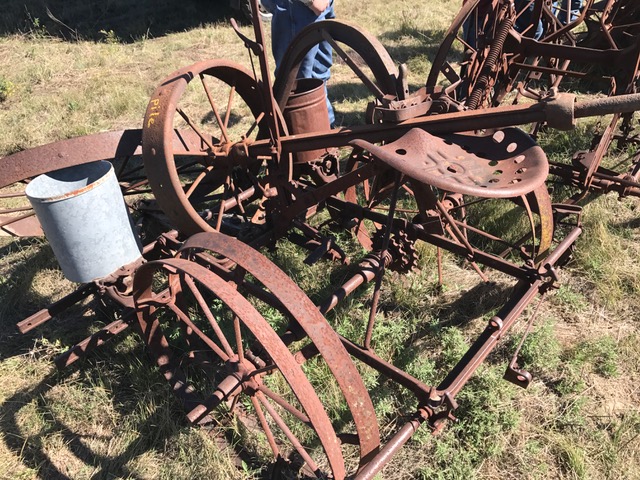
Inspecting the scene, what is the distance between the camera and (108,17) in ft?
29.9

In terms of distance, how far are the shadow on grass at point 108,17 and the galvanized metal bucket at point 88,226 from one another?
6.20m

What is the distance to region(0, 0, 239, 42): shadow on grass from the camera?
819 cm

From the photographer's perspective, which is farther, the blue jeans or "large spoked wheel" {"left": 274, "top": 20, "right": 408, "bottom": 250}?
the blue jeans

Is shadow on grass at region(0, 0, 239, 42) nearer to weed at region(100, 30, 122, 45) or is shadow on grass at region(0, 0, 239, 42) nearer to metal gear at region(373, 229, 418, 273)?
weed at region(100, 30, 122, 45)

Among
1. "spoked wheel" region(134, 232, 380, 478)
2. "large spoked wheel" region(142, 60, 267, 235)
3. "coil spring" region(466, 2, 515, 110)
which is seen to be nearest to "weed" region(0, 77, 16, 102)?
"large spoked wheel" region(142, 60, 267, 235)

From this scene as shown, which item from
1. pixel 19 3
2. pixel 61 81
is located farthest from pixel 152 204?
pixel 19 3

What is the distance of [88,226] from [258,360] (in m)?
1.15

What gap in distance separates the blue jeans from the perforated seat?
87.0 inches

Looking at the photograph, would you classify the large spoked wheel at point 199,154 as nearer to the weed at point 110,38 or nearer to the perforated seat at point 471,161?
the perforated seat at point 471,161

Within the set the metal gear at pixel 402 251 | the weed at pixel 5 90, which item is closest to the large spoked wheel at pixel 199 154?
the metal gear at pixel 402 251

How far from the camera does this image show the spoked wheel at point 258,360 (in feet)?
5.56

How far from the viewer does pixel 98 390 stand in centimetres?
267

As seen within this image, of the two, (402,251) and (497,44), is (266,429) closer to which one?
(402,251)

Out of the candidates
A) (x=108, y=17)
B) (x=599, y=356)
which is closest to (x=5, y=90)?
(x=108, y=17)
